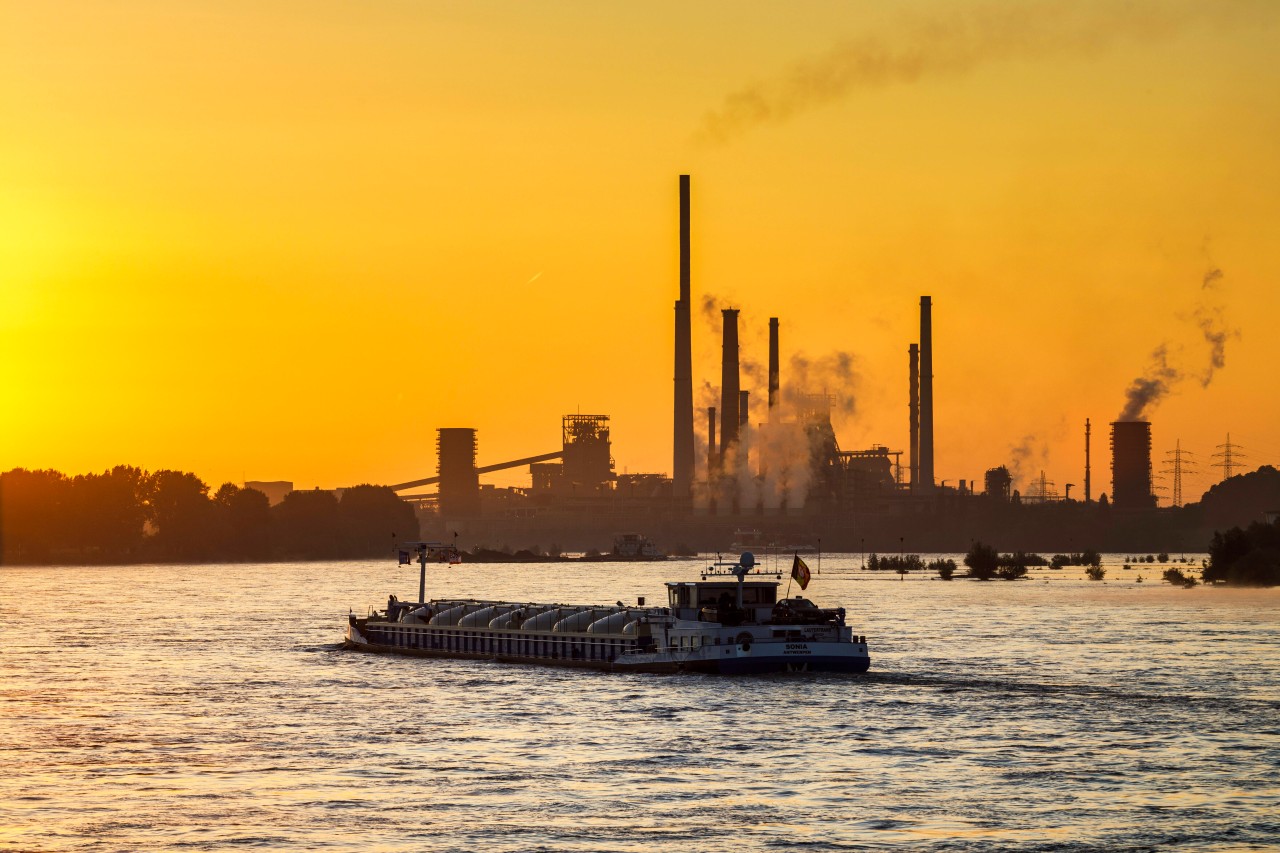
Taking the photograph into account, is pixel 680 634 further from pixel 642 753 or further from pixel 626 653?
pixel 642 753

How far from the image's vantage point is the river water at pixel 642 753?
5066cm

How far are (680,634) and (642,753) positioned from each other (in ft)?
95.4

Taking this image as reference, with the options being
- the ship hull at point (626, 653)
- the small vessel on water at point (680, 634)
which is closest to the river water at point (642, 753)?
the ship hull at point (626, 653)

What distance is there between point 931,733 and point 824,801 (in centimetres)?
1661

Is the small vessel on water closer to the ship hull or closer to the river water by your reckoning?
the ship hull

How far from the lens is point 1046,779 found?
5941 centimetres

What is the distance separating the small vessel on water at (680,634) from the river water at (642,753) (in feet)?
4.80

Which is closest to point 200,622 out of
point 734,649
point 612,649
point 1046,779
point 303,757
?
point 612,649

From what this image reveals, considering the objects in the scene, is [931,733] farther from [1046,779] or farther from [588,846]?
[588,846]

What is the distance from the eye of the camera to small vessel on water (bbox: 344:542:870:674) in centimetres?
9188

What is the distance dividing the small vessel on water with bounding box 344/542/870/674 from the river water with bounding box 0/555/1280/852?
146cm

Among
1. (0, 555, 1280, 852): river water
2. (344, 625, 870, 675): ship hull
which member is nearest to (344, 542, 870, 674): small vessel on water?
(344, 625, 870, 675): ship hull

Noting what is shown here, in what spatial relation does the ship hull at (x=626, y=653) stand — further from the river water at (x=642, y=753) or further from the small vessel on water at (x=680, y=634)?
the river water at (x=642, y=753)

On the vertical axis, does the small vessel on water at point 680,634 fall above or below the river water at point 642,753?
above
